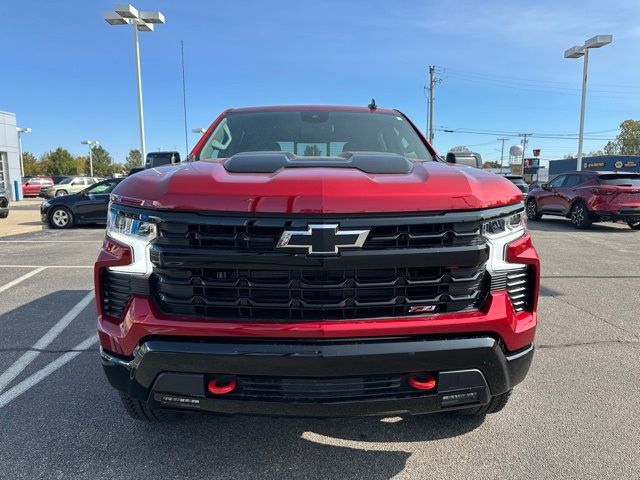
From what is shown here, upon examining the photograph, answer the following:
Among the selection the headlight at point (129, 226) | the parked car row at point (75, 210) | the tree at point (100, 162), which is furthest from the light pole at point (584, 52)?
the tree at point (100, 162)

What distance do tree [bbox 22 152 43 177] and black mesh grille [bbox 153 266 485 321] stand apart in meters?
89.4

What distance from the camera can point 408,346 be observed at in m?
1.90

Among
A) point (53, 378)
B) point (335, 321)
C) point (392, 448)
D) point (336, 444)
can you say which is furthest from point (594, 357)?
point (53, 378)

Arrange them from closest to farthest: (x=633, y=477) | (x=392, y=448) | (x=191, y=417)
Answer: (x=633, y=477) → (x=392, y=448) → (x=191, y=417)

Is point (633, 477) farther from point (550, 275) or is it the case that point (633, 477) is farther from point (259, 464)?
point (550, 275)

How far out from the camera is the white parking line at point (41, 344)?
3.43m

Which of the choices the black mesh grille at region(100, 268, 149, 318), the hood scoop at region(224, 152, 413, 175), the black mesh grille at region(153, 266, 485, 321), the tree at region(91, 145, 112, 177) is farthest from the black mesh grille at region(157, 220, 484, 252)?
the tree at region(91, 145, 112, 177)

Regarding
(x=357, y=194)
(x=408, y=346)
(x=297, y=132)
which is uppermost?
(x=297, y=132)

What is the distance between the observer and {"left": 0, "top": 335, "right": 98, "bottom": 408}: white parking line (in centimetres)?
312

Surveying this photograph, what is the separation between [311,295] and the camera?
194cm

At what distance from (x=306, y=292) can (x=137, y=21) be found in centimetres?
1675

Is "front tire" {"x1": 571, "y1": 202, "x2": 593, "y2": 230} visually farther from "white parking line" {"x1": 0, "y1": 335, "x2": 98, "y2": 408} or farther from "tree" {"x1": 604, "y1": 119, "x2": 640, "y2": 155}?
"tree" {"x1": 604, "y1": 119, "x2": 640, "y2": 155}

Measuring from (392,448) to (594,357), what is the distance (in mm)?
2269

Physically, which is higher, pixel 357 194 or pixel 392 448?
pixel 357 194
